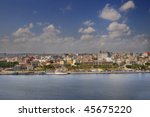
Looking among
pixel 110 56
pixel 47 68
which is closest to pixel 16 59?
pixel 47 68

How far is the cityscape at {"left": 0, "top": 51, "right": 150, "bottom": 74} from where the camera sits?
957 cm

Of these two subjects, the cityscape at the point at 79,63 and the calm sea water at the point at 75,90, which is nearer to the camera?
the calm sea water at the point at 75,90

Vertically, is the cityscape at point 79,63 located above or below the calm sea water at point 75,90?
above

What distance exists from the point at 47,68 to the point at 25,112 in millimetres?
8054

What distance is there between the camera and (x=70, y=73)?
10.1 meters

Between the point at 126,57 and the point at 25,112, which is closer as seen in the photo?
the point at 25,112

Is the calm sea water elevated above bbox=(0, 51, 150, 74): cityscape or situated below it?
below

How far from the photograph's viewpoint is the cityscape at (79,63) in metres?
9.57

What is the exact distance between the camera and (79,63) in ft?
33.3

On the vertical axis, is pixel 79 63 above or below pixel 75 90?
above

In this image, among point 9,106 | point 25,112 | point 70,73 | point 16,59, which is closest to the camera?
point 25,112

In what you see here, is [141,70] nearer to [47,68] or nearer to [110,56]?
[110,56]

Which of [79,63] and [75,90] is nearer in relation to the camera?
[75,90]

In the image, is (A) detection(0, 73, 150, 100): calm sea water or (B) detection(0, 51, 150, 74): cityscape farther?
(B) detection(0, 51, 150, 74): cityscape
